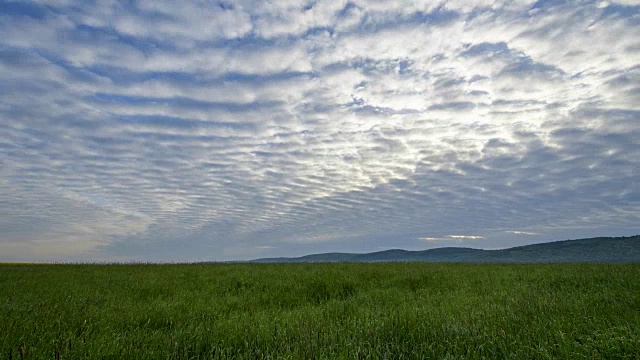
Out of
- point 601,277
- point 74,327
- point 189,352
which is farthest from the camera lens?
point 601,277

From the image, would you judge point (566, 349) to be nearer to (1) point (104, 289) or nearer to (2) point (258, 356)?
(2) point (258, 356)

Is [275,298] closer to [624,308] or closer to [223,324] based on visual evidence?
[223,324]

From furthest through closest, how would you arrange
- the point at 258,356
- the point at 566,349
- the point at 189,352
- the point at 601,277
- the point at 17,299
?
the point at 601,277, the point at 17,299, the point at 189,352, the point at 258,356, the point at 566,349

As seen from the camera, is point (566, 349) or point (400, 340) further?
point (400, 340)

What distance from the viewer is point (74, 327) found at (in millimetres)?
5758

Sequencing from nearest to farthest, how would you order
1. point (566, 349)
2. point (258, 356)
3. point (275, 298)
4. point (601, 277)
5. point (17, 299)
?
point (566, 349), point (258, 356), point (17, 299), point (275, 298), point (601, 277)

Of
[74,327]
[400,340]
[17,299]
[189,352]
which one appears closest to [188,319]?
[74,327]

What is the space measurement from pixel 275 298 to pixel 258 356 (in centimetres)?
574

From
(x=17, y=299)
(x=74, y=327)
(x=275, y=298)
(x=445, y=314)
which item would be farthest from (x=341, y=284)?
(x=17, y=299)

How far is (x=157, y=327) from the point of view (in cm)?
646

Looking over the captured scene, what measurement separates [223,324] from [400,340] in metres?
2.93

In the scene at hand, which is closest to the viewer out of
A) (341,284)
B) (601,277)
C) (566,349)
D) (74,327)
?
(566,349)

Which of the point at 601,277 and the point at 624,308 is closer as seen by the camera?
the point at 624,308

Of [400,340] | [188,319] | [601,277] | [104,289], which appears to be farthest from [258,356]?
[601,277]
